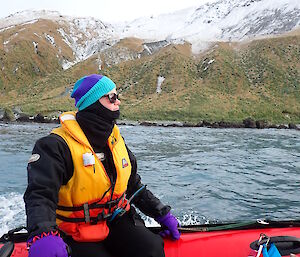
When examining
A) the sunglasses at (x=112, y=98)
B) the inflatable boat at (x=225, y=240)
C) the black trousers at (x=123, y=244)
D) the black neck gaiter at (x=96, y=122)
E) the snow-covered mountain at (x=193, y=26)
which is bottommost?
the snow-covered mountain at (x=193, y=26)

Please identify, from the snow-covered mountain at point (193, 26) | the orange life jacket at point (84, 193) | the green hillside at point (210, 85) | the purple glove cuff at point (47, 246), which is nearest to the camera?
the purple glove cuff at point (47, 246)

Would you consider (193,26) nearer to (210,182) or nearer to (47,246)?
(210,182)

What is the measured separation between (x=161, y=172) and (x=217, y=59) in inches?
2546

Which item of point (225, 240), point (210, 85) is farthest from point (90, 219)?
point (210, 85)

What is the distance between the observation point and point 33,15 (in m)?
199

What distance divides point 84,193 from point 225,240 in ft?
5.65

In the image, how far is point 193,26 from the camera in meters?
160

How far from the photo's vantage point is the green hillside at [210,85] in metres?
55.8

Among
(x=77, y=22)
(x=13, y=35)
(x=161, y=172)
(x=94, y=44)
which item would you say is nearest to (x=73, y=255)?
(x=161, y=172)

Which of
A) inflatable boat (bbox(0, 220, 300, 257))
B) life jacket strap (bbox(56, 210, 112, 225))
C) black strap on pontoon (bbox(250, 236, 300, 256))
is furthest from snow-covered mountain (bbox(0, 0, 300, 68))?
life jacket strap (bbox(56, 210, 112, 225))

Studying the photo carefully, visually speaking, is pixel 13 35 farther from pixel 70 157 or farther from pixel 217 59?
pixel 70 157

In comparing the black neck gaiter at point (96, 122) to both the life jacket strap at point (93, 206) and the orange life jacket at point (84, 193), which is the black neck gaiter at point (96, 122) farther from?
the life jacket strap at point (93, 206)

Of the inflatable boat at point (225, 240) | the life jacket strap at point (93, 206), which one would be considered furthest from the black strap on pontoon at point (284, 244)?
the life jacket strap at point (93, 206)

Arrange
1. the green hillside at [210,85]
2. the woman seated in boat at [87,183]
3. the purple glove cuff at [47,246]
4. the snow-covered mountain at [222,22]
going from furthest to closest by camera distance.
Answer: the snow-covered mountain at [222,22], the green hillside at [210,85], the woman seated in boat at [87,183], the purple glove cuff at [47,246]
